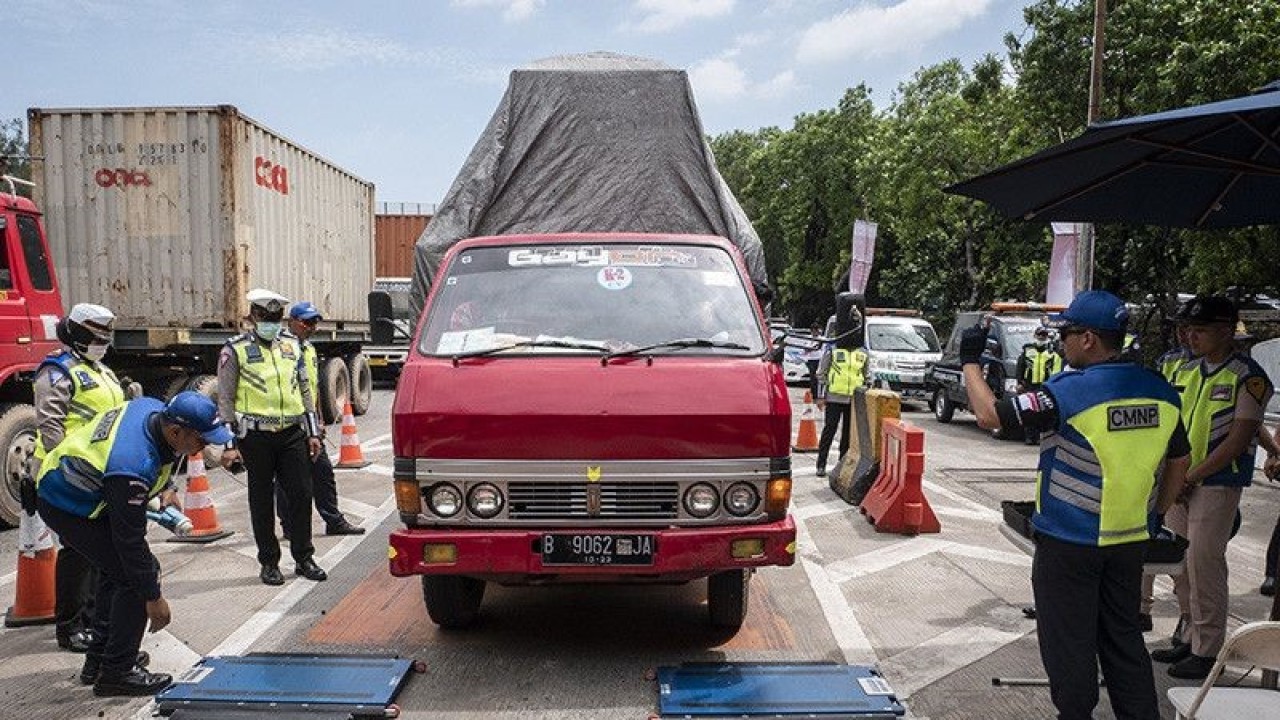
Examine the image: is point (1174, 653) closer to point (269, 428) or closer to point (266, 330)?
point (269, 428)

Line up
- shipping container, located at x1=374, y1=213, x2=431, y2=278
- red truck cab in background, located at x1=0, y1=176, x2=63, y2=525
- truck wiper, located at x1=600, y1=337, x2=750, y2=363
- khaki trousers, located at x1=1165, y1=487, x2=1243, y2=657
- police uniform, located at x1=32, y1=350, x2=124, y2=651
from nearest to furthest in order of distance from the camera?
khaki trousers, located at x1=1165, y1=487, x2=1243, y2=657 → truck wiper, located at x1=600, y1=337, x2=750, y2=363 → police uniform, located at x1=32, y1=350, x2=124, y2=651 → red truck cab in background, located at x1=0, y1=176, x2=63, y2=525 → shipping container, located at x1=374, y1=213, x2=431, y2=278

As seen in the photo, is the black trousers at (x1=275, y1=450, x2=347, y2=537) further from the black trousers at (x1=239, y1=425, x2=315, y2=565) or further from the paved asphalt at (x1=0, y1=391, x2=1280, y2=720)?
the black trousers at (x1=239, y1=425, x2=315, y2=565)

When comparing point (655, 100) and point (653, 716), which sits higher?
point (655, 100)

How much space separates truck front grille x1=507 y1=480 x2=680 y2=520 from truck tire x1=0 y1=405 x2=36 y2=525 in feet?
19.0

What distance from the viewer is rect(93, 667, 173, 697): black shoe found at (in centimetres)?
480

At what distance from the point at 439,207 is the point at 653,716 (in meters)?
4.59

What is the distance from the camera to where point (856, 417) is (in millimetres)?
10297

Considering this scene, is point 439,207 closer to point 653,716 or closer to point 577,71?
point 577,71

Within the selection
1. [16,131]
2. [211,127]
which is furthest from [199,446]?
[16,131]

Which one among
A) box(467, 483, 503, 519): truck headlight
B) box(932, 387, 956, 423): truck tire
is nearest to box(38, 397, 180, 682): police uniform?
box(467, 483, 503, 519): truck headlight

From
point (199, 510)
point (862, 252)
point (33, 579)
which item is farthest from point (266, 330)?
point (862, 252)

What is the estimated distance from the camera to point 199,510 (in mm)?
8281

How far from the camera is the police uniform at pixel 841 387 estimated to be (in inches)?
430

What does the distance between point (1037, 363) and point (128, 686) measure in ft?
36.1
